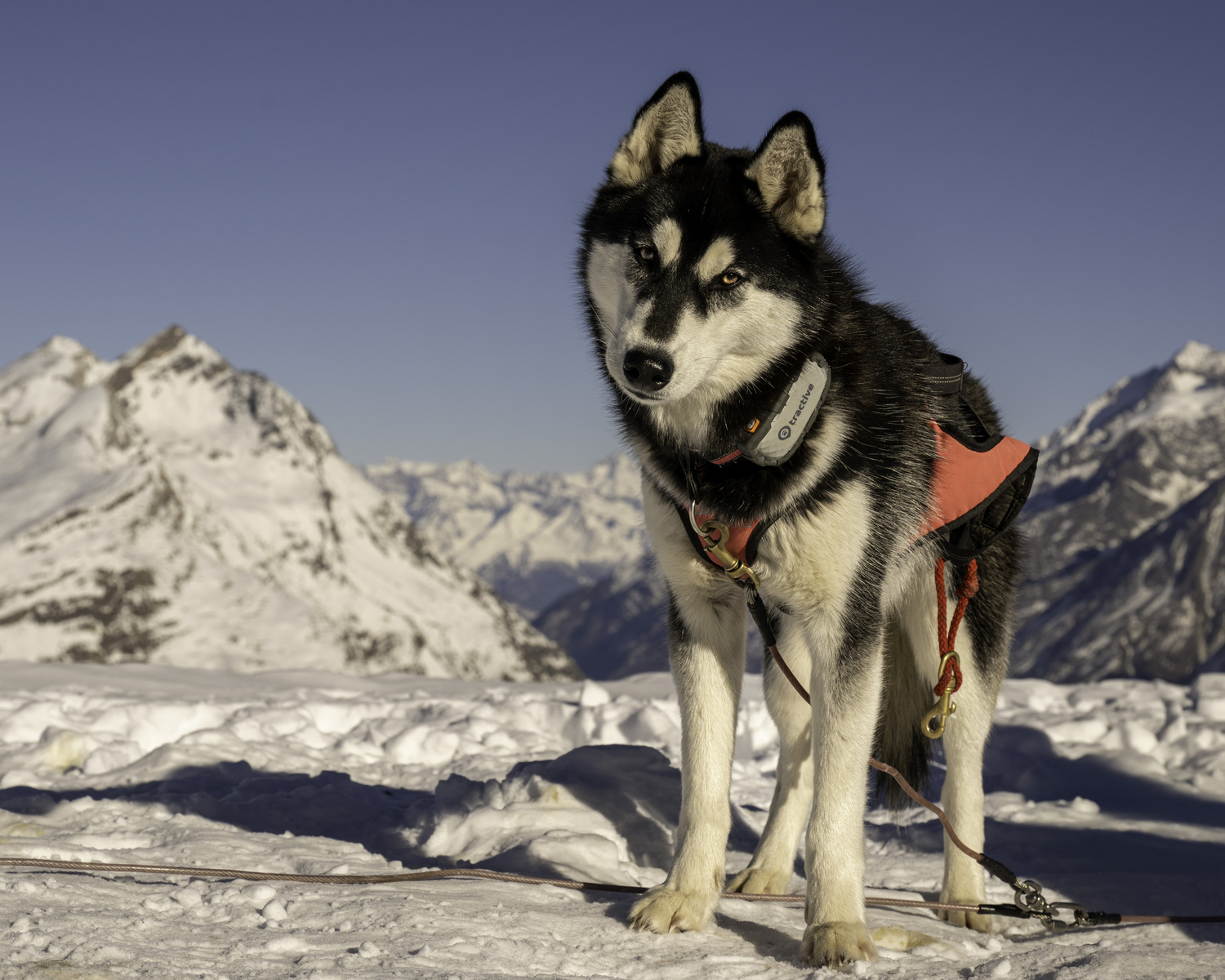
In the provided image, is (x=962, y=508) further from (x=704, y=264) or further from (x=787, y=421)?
(x=704, y=264)

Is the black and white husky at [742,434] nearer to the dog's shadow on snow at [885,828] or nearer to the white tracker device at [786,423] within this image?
the white tracker device at [786,423]

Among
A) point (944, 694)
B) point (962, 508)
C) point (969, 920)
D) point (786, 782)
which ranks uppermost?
point (962, 508)

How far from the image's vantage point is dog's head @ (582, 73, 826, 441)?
3.04 metres

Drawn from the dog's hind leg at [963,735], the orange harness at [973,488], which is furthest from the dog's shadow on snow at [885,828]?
the orange harness at [973,488]

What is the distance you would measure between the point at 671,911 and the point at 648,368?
1.81 meters

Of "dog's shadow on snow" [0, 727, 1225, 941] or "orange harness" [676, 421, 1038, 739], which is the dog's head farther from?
"dog's shadow on snow" [0, 727, 1225, 941]

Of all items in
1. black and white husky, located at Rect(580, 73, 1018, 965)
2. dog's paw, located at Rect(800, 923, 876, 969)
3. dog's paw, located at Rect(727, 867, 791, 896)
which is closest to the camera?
dog's paw, located at Rect(800, 923, 876, 969)

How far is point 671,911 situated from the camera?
320cm

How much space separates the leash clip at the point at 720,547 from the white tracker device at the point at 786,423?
0.26 m

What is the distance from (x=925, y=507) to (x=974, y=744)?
118 centimetres

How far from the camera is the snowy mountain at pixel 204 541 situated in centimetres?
1872

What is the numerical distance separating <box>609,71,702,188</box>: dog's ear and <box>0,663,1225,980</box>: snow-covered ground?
2652 mm

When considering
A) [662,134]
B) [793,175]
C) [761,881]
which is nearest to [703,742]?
[761,881]

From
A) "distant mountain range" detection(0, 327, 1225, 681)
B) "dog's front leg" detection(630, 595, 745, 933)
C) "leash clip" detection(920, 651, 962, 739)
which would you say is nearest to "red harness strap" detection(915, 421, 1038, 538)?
"leash clip" detection(920, 651, 962, 739)
